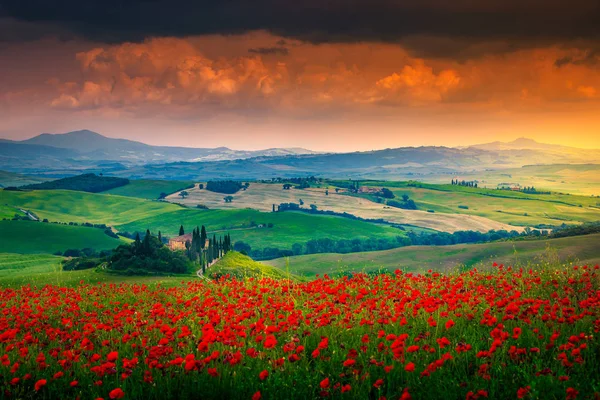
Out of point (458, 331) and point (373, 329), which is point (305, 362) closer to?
point (373, 329)

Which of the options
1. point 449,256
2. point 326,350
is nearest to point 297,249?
point 449,256

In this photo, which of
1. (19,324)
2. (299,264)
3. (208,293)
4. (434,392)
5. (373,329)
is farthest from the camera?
(299,264)

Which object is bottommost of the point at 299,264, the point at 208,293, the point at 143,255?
the point at 299,264

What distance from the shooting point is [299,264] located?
145250 millimetres

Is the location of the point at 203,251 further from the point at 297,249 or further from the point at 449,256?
the point at 297,249

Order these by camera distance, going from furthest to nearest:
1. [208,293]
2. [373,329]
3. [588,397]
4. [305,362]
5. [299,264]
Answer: [299,264], [208,293], [373,329], [305,362], [588,397]

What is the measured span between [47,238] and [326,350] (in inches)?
7498

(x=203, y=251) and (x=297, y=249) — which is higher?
(x=203, y=251)

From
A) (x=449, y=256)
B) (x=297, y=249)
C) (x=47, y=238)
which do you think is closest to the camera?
(x=449, y=256)

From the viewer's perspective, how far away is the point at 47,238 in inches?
7106

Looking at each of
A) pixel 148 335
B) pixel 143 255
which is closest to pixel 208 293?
pixel 148 335

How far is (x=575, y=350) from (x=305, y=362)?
4.77 metres

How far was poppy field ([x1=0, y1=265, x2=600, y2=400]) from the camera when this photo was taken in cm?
930

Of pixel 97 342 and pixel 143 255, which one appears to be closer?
pixel 97 342
